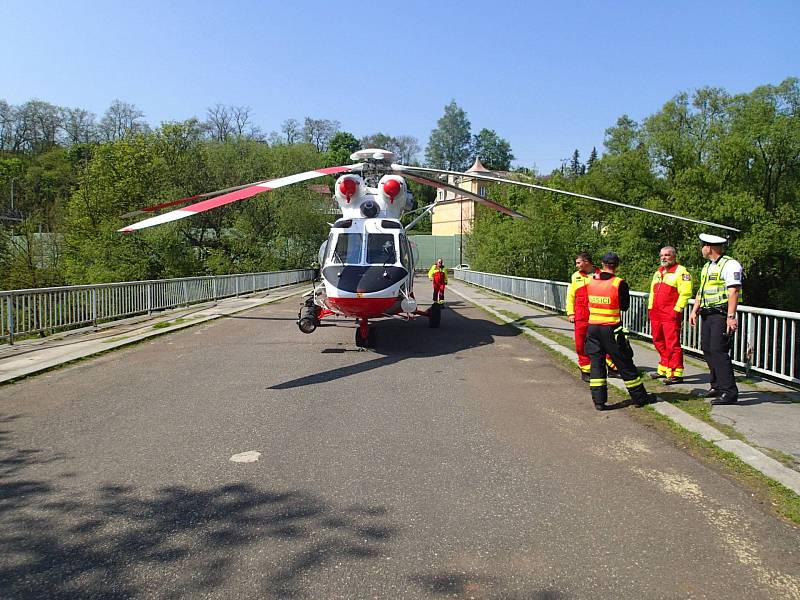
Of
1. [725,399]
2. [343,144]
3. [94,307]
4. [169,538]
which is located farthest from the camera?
[343,144]

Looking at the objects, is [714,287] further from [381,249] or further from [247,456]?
[381,249]

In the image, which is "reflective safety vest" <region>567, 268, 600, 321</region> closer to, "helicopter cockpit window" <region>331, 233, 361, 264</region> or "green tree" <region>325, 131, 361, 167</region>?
"helicopter cockpit window" <region>331, 233, 361, 264</region>

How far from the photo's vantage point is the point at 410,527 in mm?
3910

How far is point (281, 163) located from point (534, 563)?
50.8 m

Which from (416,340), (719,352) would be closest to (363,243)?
(416,340)

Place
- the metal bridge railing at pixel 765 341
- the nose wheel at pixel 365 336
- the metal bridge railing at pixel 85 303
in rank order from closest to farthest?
the metal bridge railing at pixel 765 341, the metal bridge railing at pixel 85 303, the nose wheel at pixel 365 336

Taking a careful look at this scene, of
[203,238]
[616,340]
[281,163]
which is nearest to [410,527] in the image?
[616,340]

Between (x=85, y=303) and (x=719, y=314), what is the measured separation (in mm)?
12822

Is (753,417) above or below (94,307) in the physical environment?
below

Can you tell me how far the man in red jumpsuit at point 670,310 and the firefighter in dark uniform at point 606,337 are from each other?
1092 millimetres

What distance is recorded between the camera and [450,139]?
11569 centimetres

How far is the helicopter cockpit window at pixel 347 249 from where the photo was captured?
1209cm

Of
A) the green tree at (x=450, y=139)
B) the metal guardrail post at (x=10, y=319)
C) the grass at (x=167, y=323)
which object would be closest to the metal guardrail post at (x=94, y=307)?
the grass at (x=167, y=323)

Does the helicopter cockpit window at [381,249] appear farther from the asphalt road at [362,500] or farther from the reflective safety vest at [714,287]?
the reflective safety vest at [714,287]
